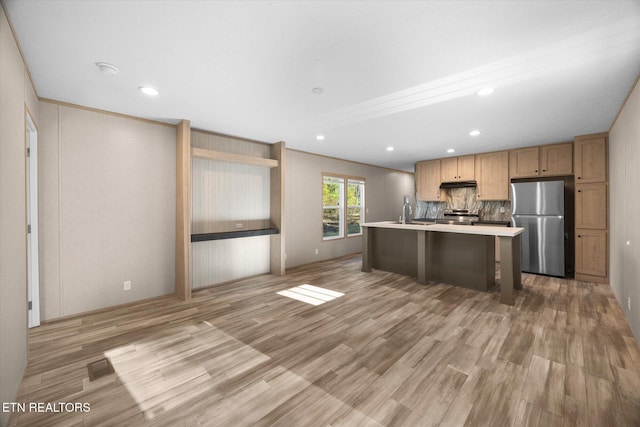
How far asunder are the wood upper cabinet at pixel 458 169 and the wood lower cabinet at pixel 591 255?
2.20m

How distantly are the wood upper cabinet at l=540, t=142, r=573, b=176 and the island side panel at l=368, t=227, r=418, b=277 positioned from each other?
2903mm

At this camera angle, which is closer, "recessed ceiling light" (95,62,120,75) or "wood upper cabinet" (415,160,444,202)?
"recessed ceiling light" (95,62,120,75)

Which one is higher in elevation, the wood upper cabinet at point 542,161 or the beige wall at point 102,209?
the wood upper cabinet at point 542,161

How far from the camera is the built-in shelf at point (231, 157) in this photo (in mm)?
3857

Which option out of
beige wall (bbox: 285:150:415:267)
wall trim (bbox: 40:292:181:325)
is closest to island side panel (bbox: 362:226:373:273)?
beige wall (bbox: 285:150:415:267)

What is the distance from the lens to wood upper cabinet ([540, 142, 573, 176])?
4.81 metres

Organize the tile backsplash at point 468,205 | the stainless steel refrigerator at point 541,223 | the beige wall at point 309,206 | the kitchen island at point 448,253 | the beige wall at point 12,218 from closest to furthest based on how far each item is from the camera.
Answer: the beige wall at point 12,218, the kitchen island at point 448,253, the stainless steel refrigerator at point 541,223, the beige wall at point 309,206, the tile backsplash at point 468,205

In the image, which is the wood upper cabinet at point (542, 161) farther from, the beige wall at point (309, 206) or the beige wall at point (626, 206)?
the beige wall at point (309, 206)

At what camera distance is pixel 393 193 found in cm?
830

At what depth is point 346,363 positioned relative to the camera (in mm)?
2176

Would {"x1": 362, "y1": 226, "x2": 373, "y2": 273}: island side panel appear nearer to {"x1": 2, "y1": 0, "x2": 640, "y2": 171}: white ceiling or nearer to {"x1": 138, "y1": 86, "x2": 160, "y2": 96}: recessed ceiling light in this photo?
{"x1": 2, "y1": 0, "x2": 640, "y2": 171}: white ceiling

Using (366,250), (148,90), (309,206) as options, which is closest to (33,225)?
(148,90)

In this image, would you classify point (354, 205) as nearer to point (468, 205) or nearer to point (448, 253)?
point (468, 205)

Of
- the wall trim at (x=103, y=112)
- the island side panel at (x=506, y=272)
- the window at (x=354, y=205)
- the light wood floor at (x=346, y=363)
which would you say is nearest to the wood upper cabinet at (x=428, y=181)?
the window at (x=354, y=205)
